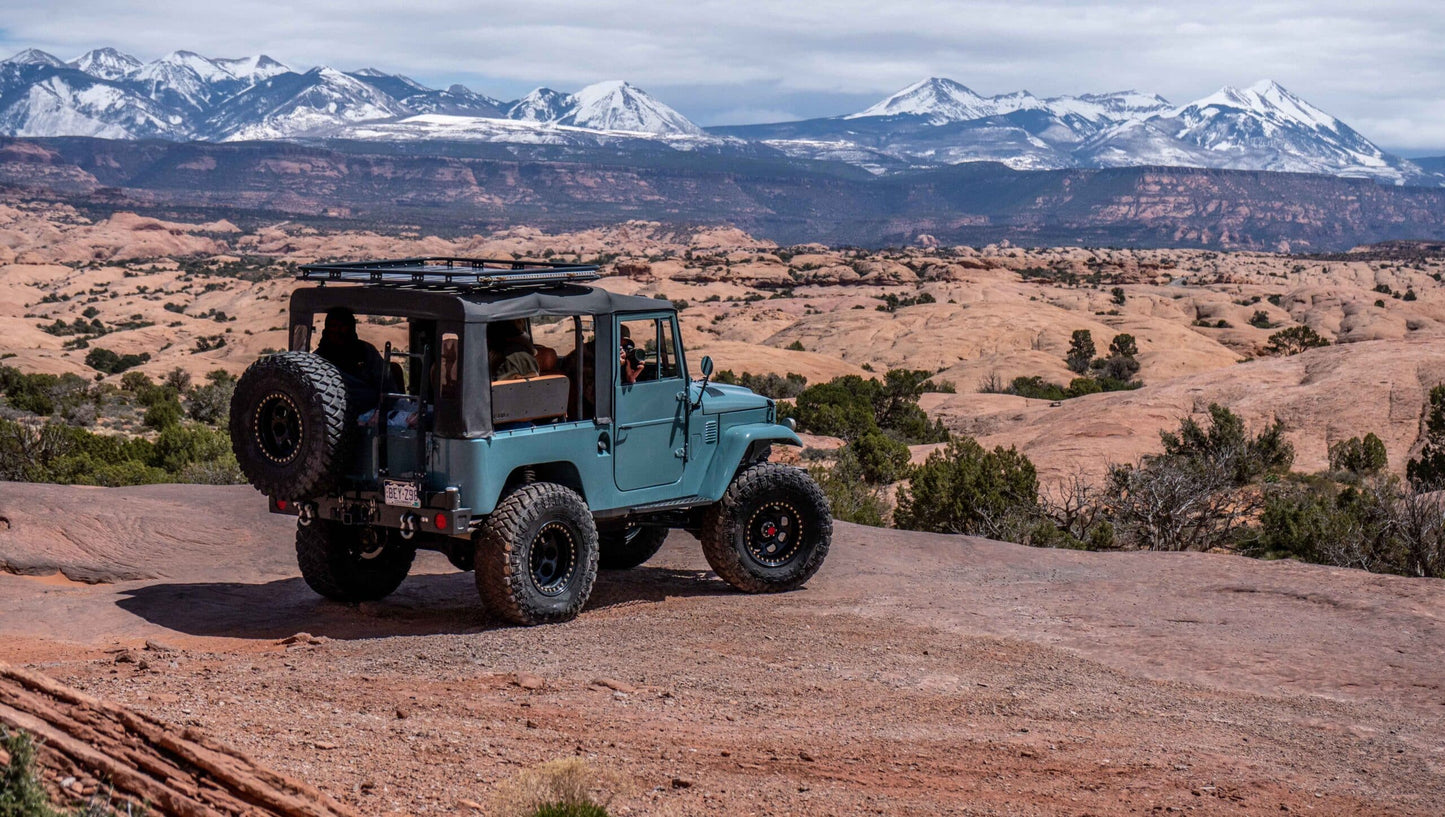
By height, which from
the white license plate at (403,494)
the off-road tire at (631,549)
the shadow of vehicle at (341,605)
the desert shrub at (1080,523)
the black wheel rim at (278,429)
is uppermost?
the black wheel rim at (278,429)

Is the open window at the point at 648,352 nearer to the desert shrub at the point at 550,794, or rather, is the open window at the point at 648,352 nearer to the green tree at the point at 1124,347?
the desert shrub at the point at 550,794

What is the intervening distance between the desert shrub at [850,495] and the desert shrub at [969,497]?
613 mm

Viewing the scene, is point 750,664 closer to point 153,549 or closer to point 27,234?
point 153,549

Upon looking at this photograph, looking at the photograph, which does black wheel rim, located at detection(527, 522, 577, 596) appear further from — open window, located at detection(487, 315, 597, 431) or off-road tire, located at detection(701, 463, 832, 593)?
off-road tire, located at detection(701, 463, 832, 593)

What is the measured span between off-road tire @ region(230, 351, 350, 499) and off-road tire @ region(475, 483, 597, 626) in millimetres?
1193

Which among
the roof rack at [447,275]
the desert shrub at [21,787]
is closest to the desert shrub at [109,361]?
the roof rack at [447,275]

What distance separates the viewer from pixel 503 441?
9477mm

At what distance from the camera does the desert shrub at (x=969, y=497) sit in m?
17.5

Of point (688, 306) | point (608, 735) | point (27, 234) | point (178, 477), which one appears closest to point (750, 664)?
point (608, 735)

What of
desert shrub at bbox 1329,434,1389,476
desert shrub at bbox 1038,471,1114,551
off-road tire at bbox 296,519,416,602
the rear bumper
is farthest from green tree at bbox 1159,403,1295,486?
the rear bumper

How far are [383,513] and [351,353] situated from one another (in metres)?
1.32

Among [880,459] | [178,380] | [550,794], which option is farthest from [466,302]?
[178,380]

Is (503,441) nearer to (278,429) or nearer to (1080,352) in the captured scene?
(278,429)

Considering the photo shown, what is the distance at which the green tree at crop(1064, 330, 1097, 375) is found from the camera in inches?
1895
